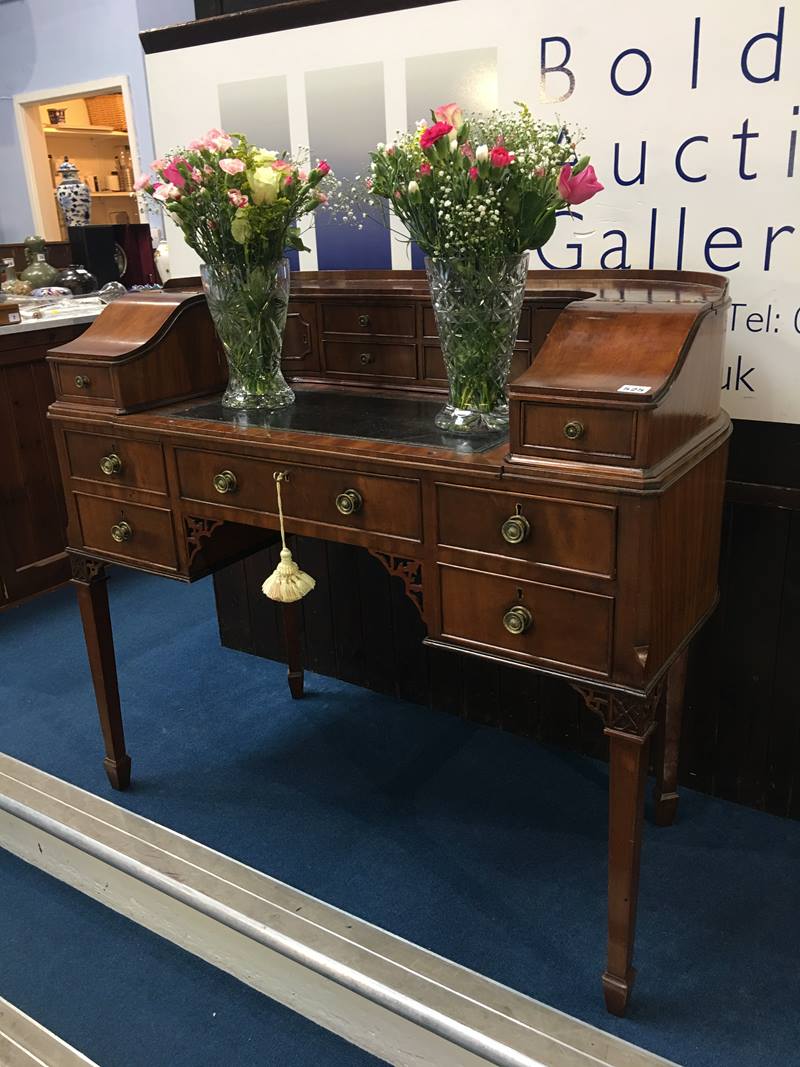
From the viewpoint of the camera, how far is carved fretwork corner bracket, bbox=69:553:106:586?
2.09 meters

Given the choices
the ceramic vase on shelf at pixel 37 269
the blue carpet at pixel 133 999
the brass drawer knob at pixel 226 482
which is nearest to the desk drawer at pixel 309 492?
the brass drawer knob at pixel 226 482

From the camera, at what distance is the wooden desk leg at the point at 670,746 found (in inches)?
74.6

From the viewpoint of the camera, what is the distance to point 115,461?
1.93 m

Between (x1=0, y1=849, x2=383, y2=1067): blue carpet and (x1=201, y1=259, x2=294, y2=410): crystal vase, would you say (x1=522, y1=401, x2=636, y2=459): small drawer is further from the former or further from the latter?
(x1=0, y1=849, x2=383, y2=1067): blue carpet

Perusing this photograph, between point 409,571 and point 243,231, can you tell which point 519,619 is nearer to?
point 409,571

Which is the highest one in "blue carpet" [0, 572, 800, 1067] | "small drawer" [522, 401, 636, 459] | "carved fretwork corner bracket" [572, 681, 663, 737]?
"small drawer" [522, 401, 636, 459]

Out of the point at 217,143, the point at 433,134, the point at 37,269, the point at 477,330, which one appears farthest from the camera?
the point at 37,269

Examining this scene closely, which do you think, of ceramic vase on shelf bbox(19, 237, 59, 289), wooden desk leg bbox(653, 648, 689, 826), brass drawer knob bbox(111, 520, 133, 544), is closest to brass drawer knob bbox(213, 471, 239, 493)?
brass drawer knob bbox(111, 520, 133, 544)

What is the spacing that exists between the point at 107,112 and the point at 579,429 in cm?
740

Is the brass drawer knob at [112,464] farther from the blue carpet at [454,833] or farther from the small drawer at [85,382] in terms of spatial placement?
the blue carpet at [454,833]

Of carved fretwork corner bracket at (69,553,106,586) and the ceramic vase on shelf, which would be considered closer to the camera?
carved fretwork corner bracket at (69,553,106,586)

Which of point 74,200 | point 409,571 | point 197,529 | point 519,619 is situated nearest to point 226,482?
point 197,529

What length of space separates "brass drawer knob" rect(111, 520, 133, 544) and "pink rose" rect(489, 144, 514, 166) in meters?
1.06

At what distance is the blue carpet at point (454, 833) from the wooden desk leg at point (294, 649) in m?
0.05
